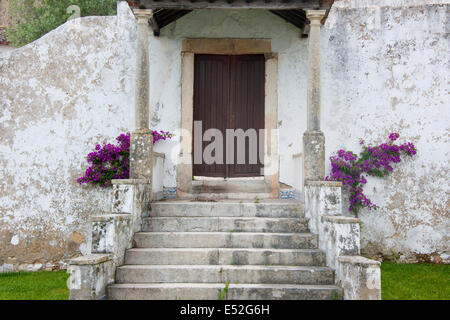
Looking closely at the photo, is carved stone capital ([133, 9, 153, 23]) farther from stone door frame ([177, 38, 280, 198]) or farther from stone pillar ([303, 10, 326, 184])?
stone pillar ([303, 10, 326, 184])

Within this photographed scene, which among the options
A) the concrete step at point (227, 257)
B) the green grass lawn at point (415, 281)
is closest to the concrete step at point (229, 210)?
the concrete step at point (227, 257)

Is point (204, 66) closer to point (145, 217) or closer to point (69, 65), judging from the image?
point (69, 65)

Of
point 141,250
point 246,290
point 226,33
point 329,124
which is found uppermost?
point 226,33

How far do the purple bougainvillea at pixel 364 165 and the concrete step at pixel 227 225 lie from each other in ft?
5.83

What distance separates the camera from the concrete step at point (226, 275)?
15.4 feet

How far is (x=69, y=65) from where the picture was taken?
7.12m

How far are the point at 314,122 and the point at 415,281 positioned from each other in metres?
2.53

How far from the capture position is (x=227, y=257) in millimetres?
4965

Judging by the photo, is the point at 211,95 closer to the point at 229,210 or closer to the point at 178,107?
the point at 178,107

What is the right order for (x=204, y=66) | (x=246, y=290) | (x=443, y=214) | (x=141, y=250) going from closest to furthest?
(x=246, y=290)
(x=141, y=250)
(x=443, y=214)
(x=204, y=66)

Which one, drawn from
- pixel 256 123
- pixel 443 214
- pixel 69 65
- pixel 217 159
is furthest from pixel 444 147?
pixel 69 65

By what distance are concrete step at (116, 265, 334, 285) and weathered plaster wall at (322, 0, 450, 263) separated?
2.56 m

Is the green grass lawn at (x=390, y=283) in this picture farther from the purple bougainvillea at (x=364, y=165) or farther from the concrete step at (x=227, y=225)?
the concrete step at (x=227, y=225)

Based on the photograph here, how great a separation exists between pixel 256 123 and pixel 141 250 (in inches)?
128
